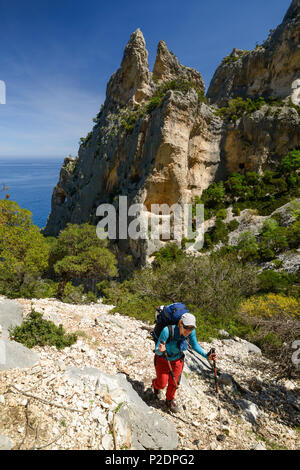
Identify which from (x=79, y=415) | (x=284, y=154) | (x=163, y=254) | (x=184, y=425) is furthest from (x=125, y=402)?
(x=284, y=154)

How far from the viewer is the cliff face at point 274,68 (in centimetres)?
2625

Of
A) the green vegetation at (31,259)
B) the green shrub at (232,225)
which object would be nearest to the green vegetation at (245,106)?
the green shrub at (232,225)

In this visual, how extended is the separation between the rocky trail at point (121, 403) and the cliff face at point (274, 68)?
34.0m

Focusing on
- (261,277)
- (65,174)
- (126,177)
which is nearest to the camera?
(261,277)

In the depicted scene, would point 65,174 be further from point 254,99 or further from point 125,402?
point 125,402

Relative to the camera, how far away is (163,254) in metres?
20.7

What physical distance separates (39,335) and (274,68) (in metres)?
38.4

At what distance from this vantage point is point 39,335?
4445 millimetres

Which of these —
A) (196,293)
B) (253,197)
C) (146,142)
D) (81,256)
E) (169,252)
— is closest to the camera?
(196,293)

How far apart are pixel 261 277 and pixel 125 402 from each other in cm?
1310

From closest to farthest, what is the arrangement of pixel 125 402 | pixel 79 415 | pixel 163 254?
1. pixel 79 415
2. pixel 125 402
3. pixel 163 254

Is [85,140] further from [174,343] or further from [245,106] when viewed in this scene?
[174,343]

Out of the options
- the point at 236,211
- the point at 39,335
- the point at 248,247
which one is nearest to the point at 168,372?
the point at 39,335

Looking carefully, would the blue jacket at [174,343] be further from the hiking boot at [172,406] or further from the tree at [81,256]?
the tree at [81,256]
